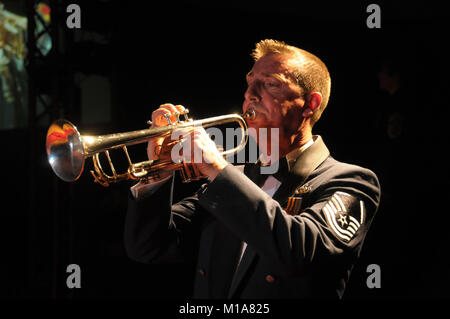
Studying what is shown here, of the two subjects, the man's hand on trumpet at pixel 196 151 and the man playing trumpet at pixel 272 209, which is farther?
the man's hand on trumpet at pixel 196 151

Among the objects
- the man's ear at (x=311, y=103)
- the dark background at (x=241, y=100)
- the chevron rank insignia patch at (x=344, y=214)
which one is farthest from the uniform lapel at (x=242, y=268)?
the dark background at (x=241, y=100)

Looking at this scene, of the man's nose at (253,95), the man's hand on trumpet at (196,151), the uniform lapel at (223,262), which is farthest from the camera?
the man's nose at (253,95)

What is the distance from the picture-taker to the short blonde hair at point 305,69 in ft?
6.84

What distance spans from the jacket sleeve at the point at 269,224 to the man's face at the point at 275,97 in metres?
0.48

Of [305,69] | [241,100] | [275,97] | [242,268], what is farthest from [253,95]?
[241,100]

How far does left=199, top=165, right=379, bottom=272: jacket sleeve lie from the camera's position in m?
1.52

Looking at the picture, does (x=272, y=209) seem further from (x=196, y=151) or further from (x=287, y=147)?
(x=287, y=147)

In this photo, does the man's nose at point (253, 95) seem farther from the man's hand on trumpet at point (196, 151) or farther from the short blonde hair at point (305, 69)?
the man's hand on trumpet at point (196, 151)

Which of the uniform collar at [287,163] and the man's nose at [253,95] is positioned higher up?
the man's nose at [253,95]

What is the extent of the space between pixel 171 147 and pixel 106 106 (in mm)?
4549

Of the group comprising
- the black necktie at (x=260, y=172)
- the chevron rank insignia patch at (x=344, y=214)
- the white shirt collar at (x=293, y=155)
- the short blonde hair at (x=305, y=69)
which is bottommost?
the chevron rank insignia patch at (x=344, y=214)

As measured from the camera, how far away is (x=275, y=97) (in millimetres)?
2037

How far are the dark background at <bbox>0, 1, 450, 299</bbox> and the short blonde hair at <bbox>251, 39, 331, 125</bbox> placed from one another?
5.27 ft

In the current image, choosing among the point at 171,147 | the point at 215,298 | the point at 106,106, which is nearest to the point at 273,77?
the point at 171,147
